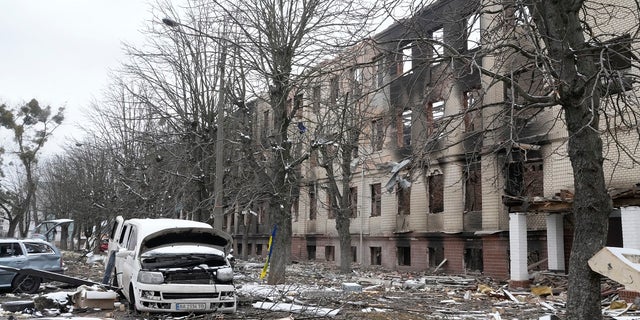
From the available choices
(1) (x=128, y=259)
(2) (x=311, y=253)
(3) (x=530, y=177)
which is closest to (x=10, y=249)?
(1) (x=128, y=259)

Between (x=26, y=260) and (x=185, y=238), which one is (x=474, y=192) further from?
(x=26, y=260)

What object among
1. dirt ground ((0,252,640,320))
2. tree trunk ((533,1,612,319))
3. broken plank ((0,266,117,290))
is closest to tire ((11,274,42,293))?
dirt ground ((0,252,640,320))

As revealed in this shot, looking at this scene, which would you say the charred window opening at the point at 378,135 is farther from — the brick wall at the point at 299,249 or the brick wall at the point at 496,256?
the brick wall at the point at 299,249

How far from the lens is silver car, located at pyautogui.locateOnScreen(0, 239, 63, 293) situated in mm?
15906

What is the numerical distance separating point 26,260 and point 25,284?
1218 mm

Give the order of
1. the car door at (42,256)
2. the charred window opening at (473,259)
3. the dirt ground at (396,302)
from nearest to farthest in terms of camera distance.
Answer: the dirt ground at (396,302), the car door at (42,256), the charred window opening at (473,259)

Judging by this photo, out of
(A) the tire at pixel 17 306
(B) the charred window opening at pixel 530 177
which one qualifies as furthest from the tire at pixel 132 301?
(B) the charred window opening at pixel 530 177

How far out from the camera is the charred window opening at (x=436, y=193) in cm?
2577

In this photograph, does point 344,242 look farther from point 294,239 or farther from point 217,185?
point 294,239

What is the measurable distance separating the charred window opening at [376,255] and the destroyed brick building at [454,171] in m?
0.07

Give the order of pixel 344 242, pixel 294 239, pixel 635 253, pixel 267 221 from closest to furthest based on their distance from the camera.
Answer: pixel 635 253 → pixel 344 242 → pixel 294 239 → pixel 267 221

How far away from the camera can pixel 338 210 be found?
22.4m

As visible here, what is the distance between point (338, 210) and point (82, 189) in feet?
86.5

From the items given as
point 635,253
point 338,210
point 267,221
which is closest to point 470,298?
point 338,210
